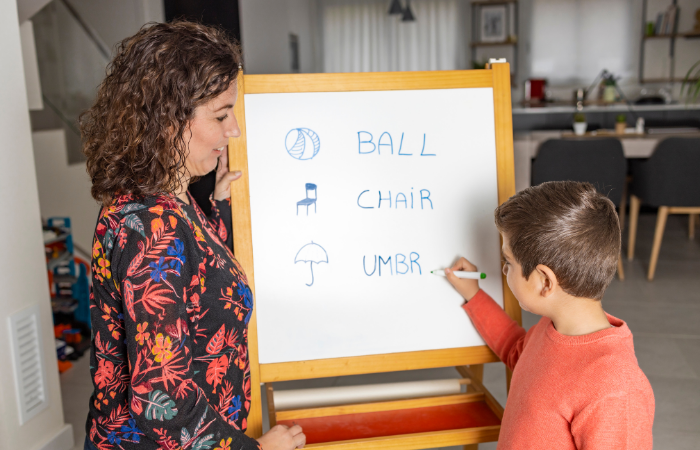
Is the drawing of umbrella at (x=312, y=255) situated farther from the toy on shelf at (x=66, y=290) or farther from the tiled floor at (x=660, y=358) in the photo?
the toy on shelf at (x=66, y=290)

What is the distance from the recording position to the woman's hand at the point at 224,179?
1116mm

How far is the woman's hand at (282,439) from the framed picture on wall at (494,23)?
21.6ft

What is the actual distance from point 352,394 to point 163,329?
67cm

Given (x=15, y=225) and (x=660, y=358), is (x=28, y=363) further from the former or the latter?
(x=660, y=358)

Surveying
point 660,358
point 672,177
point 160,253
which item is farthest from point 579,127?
point 160,253

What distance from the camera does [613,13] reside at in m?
6.55

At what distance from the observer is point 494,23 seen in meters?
6.78

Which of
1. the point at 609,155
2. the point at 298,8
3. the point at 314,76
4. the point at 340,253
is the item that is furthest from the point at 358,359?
the point at 298,8

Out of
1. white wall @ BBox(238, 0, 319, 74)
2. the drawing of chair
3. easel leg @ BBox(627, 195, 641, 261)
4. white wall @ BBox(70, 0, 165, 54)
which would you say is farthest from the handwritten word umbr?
white wall @ BBox(238, 0, 319, 74)

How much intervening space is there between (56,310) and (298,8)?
502 cm

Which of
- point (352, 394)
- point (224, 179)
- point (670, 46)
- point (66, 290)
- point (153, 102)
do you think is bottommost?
point (66, 290)

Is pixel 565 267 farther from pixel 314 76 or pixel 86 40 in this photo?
pixel 86 40

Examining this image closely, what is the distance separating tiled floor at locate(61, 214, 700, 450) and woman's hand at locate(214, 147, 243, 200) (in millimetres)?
1228

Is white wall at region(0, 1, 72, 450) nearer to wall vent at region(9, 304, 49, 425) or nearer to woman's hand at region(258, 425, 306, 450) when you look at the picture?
wall vent at region(9, 304, 49, 425)
